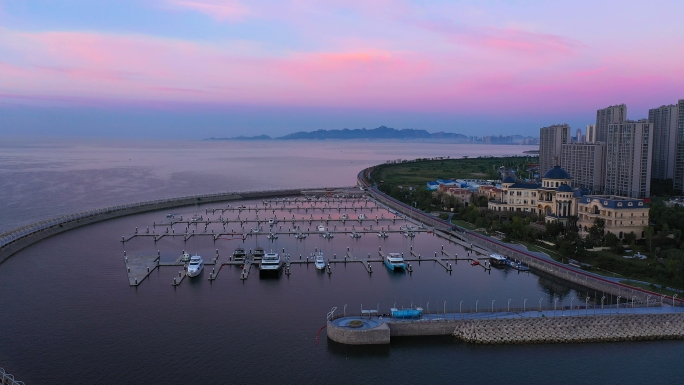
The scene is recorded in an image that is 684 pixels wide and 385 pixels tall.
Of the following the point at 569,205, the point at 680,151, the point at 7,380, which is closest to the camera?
the point at 7,380

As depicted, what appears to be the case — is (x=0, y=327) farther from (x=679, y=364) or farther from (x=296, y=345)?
(x=679, y=364)

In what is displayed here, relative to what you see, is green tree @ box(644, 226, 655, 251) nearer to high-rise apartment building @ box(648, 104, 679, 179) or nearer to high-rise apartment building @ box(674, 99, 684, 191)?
high-rise apartment building @ box(674, 99, 684, 191)

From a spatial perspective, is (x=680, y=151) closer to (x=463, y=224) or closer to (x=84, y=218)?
(x=463, y=224)

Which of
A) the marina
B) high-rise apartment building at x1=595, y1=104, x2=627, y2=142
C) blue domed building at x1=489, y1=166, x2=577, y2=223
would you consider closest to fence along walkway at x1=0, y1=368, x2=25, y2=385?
the marina

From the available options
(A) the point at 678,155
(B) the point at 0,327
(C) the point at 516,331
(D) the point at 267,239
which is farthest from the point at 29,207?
(A) the point at 678,155

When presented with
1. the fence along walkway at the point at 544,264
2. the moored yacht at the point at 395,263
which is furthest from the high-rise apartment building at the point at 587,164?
the moored yacht at the point at 395,263

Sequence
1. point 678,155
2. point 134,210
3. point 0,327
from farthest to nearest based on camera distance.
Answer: point 678,155, point 134,210, point 0,327

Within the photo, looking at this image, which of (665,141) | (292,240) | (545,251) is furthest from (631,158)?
(292,240)

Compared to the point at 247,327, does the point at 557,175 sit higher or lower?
higher
